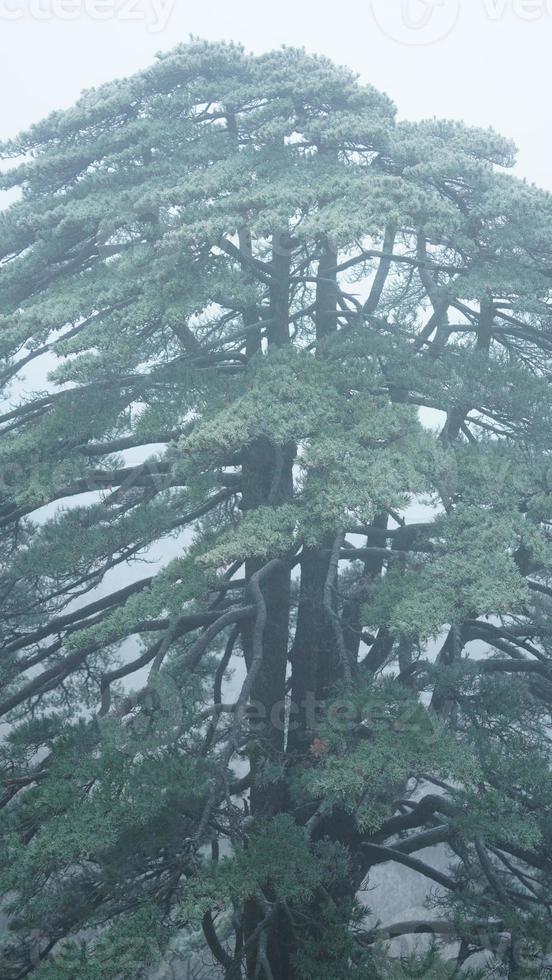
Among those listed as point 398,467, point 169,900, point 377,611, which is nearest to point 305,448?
point 398,467

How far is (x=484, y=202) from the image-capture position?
21.9 ft

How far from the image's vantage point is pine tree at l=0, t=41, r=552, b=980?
15.0 feet

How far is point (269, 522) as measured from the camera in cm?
546

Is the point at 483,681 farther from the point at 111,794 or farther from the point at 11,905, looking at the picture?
the point at 11,905

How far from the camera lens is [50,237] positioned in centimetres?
649

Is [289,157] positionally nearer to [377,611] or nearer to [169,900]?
[377,611]

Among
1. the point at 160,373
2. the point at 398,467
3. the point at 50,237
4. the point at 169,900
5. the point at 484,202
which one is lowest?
the point at 169,900

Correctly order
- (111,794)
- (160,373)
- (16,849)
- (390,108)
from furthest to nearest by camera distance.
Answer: (390,108) < (160,373) < (111,794) < (16,849)

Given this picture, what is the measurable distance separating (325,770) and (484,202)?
14.8 ft

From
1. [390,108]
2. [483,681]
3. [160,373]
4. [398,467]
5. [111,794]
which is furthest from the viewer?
[390,108]

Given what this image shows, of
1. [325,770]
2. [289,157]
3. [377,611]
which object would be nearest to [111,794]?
[325,770]

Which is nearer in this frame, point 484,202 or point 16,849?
point 16,849

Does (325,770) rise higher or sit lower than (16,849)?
lower

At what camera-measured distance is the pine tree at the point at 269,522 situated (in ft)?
15.0
